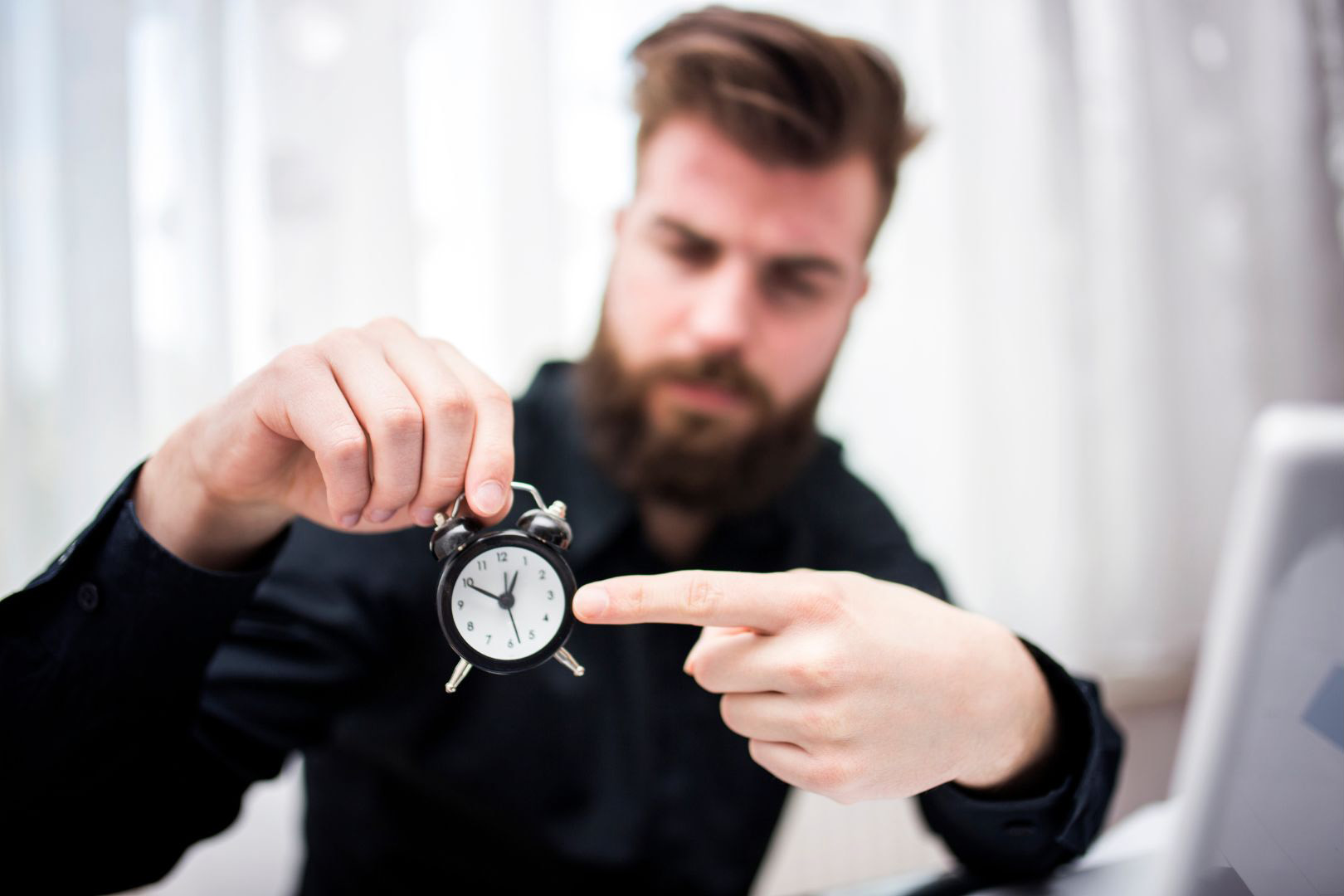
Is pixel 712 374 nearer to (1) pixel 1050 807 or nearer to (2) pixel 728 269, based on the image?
(2) pixel 728 269

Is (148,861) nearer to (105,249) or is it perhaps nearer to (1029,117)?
(105,249)

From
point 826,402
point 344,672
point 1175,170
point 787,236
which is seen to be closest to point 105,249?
point 344,672

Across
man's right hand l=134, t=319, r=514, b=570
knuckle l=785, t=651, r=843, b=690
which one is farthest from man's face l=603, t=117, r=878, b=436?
knuckle l=785, t=651, r=843, b=690

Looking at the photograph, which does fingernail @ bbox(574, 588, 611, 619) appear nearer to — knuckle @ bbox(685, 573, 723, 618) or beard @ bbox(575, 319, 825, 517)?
knuckle @ bbox(685, 573, 723, 618)

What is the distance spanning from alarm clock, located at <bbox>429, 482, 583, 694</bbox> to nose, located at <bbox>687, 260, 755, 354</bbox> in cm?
60

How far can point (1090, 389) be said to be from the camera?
86.8 inches

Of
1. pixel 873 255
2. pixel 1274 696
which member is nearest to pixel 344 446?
pixel 1274 696

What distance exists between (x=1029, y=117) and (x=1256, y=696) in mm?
2029

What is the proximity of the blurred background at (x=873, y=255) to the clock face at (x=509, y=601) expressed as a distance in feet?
3.34

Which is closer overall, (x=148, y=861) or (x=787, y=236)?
(x=148, y=861)

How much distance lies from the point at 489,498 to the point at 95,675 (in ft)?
1.59

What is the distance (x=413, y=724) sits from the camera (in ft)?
4.30

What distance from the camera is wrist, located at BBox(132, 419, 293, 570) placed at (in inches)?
32.2

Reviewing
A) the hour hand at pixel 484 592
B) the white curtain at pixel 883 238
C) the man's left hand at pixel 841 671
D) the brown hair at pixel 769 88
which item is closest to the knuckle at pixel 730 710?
the man's left hand at pixel 841 671
